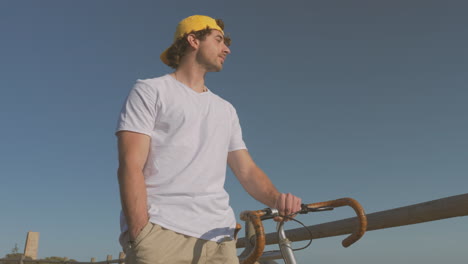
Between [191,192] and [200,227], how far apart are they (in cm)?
16

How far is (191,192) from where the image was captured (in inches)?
74.7

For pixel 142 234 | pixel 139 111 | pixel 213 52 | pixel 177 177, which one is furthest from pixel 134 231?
pixel 213 52

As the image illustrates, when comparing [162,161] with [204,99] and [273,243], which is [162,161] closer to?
[204,99]

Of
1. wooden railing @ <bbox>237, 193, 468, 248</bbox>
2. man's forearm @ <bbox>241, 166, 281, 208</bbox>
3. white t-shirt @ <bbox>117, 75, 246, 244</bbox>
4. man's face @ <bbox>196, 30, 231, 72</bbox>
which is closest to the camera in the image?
white t-shirt @ <bbox>117, 75, 246, 244</bbox>

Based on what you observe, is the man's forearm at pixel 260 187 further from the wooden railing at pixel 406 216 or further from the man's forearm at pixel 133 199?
the man's forearm at pixel 133 199

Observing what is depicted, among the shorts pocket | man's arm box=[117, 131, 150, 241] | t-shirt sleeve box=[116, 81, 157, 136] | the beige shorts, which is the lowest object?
the beige shorts

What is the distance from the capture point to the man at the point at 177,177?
174 centimetres

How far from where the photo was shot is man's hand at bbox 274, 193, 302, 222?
5.53 feet

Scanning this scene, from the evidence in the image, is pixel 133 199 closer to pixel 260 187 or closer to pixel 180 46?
pixel 260 187

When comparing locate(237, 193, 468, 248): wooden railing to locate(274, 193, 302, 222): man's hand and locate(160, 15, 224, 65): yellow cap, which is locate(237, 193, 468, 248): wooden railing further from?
locate(160, 15, 224, 65): yellow cap

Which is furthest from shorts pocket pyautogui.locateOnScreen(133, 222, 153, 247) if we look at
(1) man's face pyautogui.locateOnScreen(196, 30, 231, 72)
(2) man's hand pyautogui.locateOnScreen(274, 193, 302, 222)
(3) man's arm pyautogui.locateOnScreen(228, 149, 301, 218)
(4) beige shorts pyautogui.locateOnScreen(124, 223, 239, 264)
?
(1) man's face pyautogui.locateOnScreen(196, 30, 231, 72)

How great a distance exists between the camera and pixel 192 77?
2.28 m

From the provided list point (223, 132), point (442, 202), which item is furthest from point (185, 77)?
point (442, 202)

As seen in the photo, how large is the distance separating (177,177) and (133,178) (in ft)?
0.71
